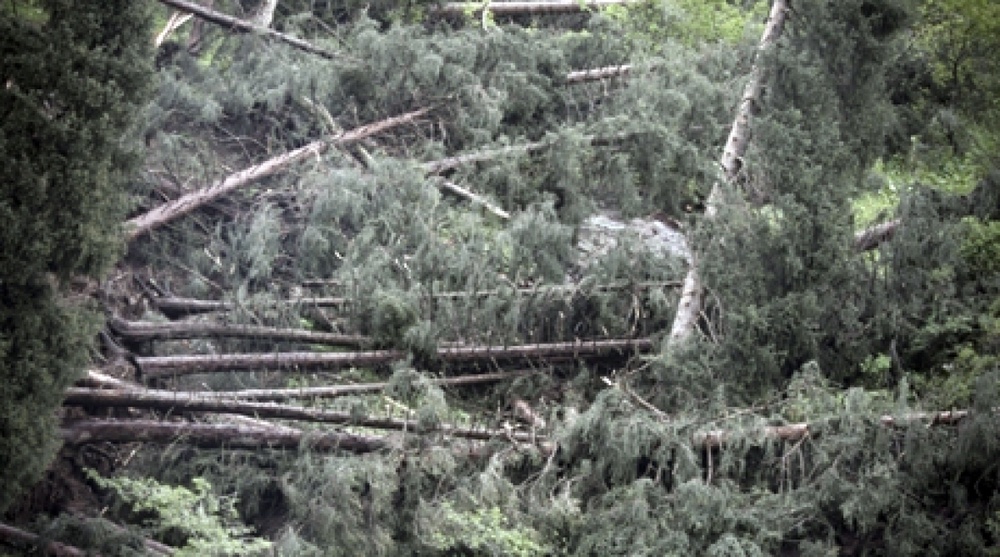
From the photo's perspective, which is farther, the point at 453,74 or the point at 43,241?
the point at 453,74

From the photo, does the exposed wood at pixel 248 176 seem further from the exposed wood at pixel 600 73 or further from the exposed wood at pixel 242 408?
the exposed wood at pixel 600 73

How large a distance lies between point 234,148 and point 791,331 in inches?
200

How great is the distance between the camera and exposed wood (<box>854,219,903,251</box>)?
9219mm

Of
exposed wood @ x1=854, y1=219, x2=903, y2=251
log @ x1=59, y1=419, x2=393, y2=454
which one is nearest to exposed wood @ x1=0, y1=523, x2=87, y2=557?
log @ x1=59, y1=419, x2=393, y2=454

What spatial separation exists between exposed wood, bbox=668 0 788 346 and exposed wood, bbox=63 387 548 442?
160 centimetres

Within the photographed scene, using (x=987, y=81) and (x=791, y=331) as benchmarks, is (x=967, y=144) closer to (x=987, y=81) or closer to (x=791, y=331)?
(x=987, y=81)

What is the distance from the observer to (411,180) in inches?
382

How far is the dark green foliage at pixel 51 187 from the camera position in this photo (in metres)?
6.23

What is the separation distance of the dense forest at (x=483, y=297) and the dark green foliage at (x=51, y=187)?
2cm

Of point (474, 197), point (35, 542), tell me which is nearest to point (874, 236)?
point (474, 197)

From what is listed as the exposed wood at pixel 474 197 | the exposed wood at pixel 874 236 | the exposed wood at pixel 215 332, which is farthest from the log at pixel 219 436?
the exposed wood at pixel 874 236

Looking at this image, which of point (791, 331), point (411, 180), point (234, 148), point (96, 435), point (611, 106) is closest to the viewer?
point (96, 435)

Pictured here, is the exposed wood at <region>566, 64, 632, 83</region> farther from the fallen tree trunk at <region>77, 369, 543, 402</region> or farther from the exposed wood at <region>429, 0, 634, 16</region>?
the fallen tree trunk at <region>77, 369, 543, 402</region>

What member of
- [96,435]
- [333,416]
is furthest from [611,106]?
[96,435]
